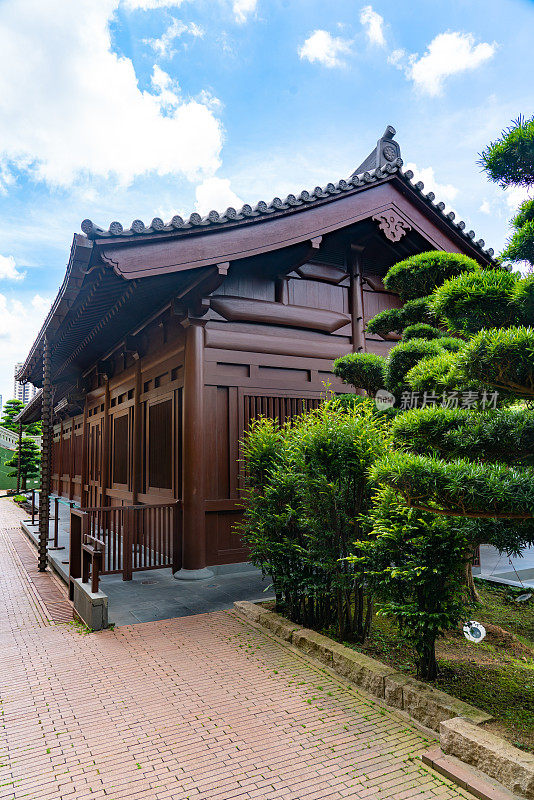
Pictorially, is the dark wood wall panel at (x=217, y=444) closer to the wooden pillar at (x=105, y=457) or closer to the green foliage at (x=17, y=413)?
the wooden pillar at (x=105, y=457)

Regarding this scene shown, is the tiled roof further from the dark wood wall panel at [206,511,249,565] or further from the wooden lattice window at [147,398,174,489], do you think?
the dark wood wall panel at [206,511,249,565]

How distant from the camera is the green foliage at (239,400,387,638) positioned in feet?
15.3

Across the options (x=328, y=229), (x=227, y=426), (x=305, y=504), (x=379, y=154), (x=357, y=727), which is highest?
(x=379, y=154)

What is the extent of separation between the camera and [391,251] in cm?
1016

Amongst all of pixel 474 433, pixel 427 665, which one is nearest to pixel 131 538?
pixel 427 665

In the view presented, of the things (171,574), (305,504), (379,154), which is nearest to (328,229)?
(379,154)

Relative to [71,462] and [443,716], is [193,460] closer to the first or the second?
[443,716]

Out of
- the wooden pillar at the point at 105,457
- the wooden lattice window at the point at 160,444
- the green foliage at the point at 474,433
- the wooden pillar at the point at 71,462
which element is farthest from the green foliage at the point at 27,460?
the green foliage at the point at 474,433

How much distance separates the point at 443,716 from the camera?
327cm

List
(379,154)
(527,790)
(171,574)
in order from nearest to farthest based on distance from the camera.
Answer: (527,790) < (171,574) < (379,154)

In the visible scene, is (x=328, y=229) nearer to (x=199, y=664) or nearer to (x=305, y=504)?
(x=305, y=504)

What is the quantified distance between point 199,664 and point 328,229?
671 centimetres

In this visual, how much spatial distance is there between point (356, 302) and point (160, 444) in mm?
4557

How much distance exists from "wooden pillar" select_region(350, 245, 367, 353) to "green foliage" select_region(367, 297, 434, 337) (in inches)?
113
